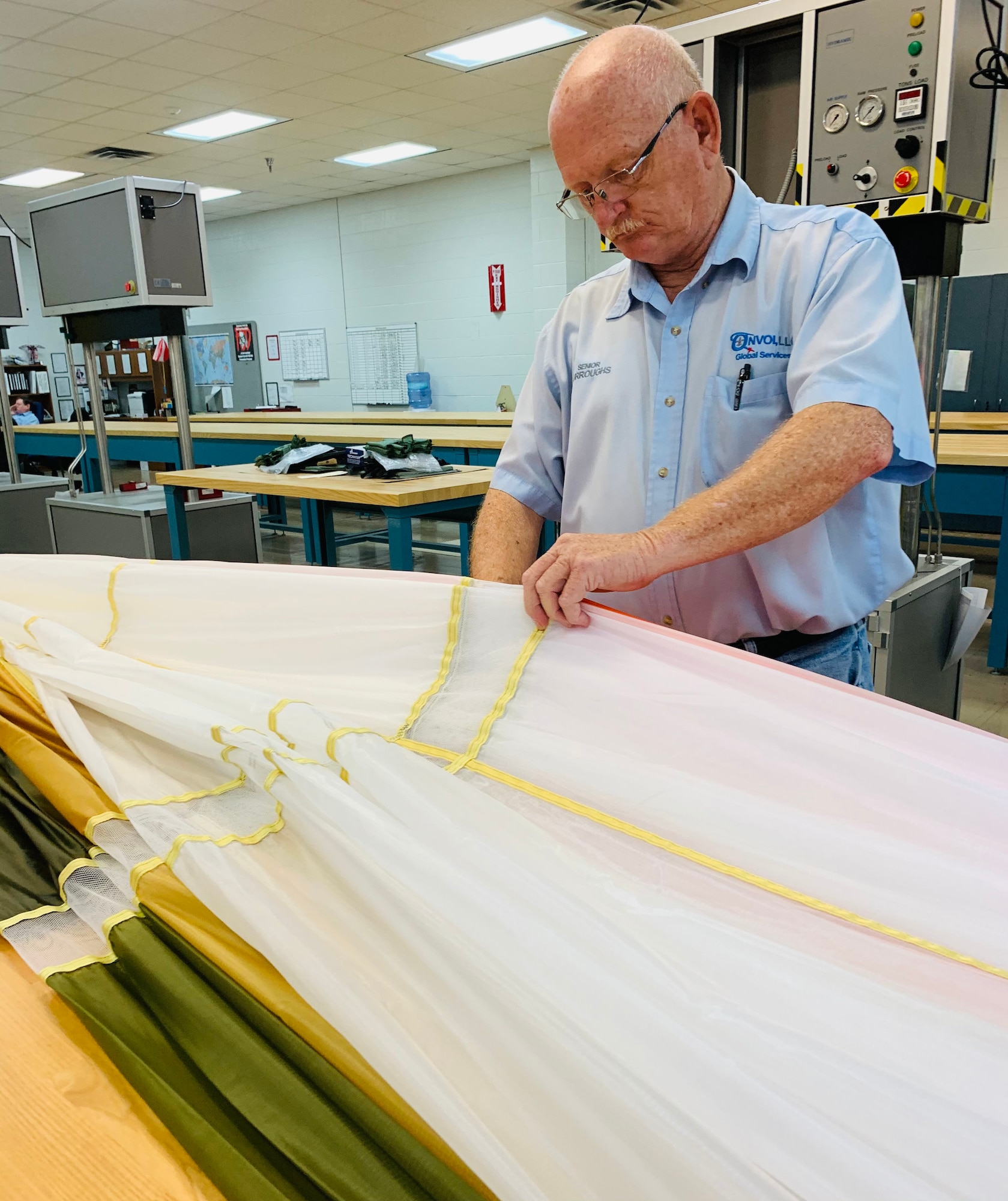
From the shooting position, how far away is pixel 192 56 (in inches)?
209

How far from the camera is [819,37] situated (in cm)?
208

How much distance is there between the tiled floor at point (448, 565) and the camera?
3021 millimetres

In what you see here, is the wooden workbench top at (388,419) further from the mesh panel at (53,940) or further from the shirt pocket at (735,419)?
the mesh panel at (53,940)

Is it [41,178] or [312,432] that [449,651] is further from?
[41,178]

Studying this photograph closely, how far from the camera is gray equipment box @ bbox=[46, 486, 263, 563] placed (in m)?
3.47

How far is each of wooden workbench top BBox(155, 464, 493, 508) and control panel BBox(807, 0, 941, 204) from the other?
1.12 meters

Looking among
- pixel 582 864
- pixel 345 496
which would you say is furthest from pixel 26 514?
pixel 582 864

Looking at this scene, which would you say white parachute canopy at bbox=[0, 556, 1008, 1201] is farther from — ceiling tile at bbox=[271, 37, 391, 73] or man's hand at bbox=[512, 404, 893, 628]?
ceiling tile at bbox=[271, 37, 391, 73]

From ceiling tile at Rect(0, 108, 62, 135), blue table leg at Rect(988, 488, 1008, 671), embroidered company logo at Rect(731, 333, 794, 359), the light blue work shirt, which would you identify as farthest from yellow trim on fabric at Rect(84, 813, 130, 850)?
ceiling tile at Rect(0, 108, 62, 135)

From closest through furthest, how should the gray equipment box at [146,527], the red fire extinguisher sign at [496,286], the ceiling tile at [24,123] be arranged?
the gray equipment box at [146,527] → the ceiling tile at [24,123] → the red fire extinguisher sign at [496,286]

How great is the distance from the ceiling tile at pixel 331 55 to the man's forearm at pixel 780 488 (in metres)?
5.16

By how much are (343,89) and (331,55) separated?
651mm

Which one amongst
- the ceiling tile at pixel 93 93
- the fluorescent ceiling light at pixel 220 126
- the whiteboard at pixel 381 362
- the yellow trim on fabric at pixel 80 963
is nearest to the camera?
the yellow trim on fabric at pixel 80 963

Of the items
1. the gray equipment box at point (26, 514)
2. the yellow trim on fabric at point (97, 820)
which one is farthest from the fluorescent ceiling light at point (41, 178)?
the yellow trim on fabric at point (97, 820)
